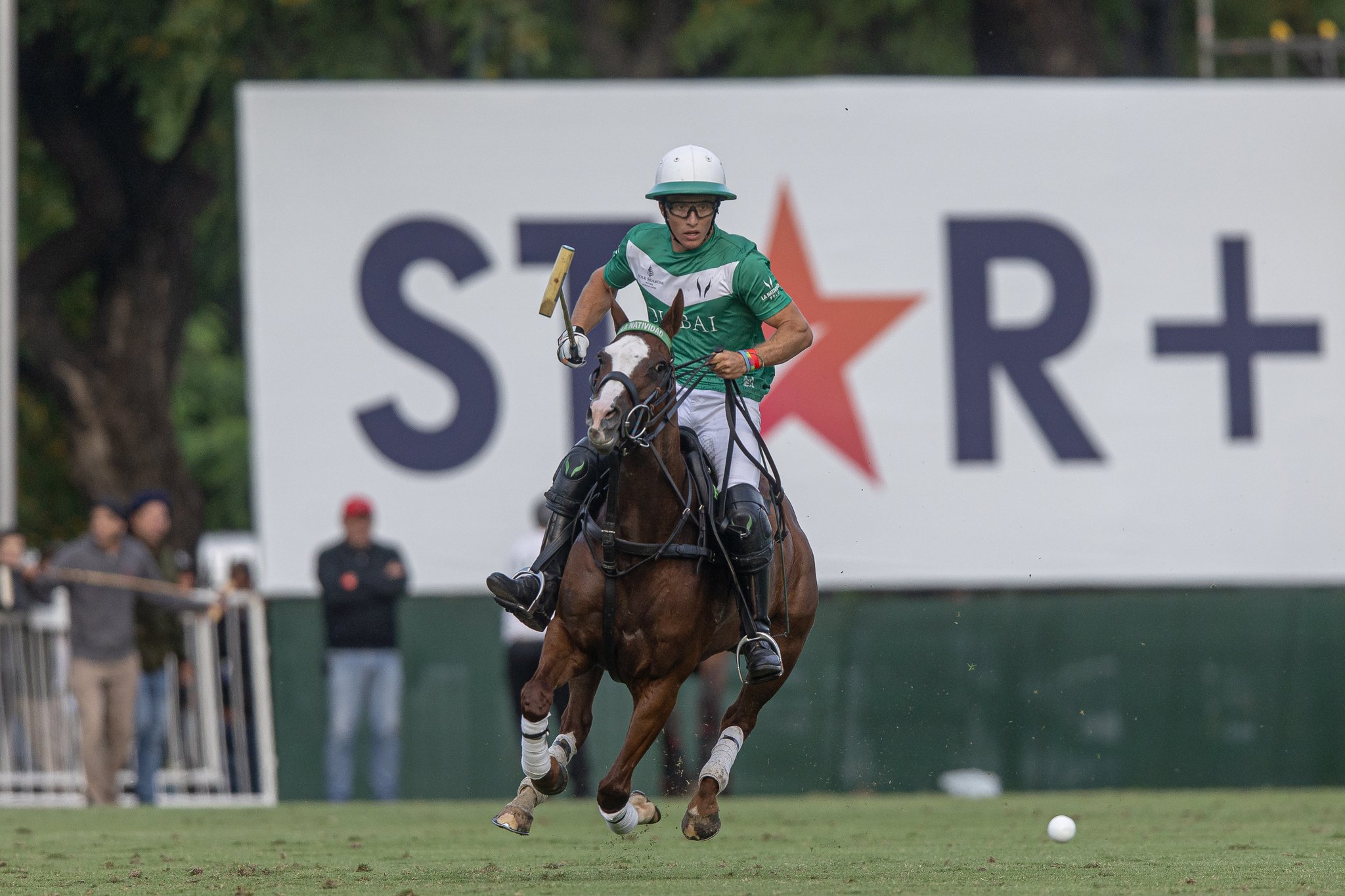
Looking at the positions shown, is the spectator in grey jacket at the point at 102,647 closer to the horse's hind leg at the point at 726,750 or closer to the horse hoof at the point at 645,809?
the horse's hind leg at the point at 726,750

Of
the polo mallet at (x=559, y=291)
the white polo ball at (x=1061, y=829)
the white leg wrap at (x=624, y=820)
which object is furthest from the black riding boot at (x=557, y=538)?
the white polo ball at (x=1061, y=829)

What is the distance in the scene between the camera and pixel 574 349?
9344 mm

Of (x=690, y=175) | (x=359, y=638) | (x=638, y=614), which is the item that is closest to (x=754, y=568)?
(x=638, y=614)

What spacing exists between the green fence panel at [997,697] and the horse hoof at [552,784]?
8302 millimetres

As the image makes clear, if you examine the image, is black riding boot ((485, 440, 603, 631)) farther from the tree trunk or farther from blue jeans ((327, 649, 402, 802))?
the tree trunk

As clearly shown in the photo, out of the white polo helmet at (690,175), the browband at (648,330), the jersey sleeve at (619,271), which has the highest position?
the white polo helmet at (690,175)

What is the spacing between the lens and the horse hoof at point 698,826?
9.56 metres

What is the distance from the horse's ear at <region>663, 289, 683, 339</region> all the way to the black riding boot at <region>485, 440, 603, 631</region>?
661mm

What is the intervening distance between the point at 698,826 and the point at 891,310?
934 cm

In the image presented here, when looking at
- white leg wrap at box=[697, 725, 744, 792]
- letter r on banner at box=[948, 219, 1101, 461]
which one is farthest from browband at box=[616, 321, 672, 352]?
letter r on banner at box=[948, 219, 1101, 461]

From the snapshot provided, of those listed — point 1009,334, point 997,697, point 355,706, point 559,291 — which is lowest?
point 997,697

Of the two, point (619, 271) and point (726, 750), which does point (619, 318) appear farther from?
point (726, 750)

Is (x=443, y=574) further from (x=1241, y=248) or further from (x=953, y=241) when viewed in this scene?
(x=1241, y=248)

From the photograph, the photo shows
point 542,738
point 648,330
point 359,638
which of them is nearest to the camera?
point 648,330
